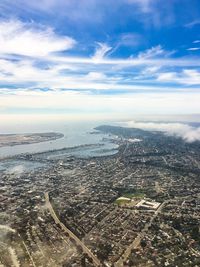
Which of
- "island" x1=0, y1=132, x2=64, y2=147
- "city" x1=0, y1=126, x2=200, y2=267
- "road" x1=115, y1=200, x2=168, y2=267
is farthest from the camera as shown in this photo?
"island" x1=0, y1=132, x2=64, y2=147

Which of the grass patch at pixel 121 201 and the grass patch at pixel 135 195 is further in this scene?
the grass patch at pixel 135 195

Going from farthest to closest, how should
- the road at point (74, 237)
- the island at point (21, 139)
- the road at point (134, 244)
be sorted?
the island at point (21, 139)
the road at point (74, 237)
the road at point (134, 244)

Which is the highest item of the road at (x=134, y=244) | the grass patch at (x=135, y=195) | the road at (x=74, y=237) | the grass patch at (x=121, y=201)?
the road at (x=74, y=237)

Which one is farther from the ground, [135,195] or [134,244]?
[134,244]

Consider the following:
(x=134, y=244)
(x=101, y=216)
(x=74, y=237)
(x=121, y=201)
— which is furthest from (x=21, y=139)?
(x=134, y=244)

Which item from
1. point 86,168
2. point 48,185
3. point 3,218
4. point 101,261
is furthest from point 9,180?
point 101,261

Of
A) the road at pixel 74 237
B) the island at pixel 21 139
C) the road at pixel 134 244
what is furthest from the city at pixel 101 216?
the island at pixel 21 139

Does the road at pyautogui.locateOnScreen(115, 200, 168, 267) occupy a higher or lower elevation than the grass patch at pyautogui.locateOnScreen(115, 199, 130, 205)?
higher

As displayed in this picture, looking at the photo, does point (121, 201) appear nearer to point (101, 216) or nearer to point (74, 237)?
point (101, 216)

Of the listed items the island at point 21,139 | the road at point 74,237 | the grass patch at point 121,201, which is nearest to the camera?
the road at point 74,237

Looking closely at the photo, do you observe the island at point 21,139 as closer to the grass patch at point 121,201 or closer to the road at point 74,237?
the grass patch at point 121,201

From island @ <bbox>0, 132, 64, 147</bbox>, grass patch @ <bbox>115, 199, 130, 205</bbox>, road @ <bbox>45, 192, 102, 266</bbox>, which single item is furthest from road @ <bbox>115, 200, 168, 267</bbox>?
island @ <bbox>0, 132, 64, 147</bbox>

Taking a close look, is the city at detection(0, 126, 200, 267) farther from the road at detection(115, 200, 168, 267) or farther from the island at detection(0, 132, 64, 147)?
the island at detection(0, 132, 64, 147)
